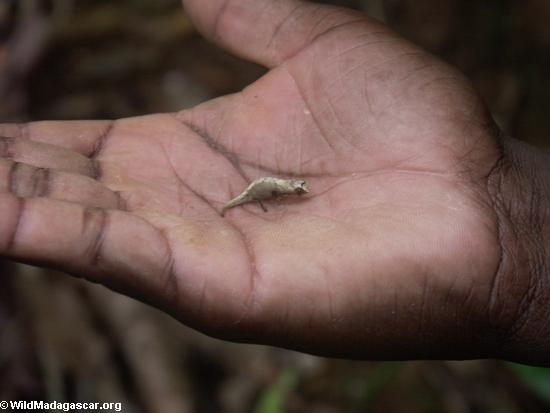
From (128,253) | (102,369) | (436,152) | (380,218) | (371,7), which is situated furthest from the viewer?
(371,7)

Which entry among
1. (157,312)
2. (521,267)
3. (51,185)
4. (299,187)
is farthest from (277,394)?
(51,185)

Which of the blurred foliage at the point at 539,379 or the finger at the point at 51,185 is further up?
the finger at the point at 51,185

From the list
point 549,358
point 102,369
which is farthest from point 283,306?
point 102,369

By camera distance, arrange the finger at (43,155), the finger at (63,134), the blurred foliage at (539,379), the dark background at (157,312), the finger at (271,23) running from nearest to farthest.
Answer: the finger at (43,155), the finger at (63,134), the finger at (271,23), the blurred foliage at (539,379), the dark background at (157,312)

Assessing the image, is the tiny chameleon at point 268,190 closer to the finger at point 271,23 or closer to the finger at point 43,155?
the finger at point 43,155

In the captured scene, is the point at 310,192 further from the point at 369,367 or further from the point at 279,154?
the point at 369,367

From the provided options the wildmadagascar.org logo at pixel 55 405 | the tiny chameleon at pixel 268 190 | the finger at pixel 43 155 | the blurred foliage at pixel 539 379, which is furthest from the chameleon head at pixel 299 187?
the wildmadagascar.org logo at pixel 55 405

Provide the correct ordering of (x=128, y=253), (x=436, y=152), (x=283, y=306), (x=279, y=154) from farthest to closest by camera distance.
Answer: (x=279, y=154) < (x=436, y=152) < (x=283, y=306) < (x=128, y=253)

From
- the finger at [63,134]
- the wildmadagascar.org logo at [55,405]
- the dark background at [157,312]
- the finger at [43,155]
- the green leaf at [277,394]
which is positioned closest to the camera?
the finger at [43,155]
